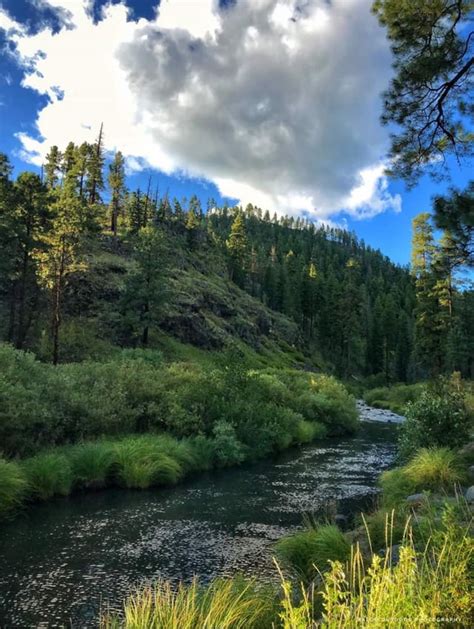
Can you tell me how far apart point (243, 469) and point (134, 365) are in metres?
8.82

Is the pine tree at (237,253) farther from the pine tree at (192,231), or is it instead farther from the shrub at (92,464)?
the shrub at (92,464)

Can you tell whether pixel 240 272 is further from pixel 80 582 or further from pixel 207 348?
pixel 80 582

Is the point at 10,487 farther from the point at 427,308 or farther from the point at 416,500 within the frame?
the point at 427,308

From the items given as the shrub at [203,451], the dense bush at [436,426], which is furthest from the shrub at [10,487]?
the dense bush at [436,426]

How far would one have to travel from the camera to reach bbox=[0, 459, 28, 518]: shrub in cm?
1398

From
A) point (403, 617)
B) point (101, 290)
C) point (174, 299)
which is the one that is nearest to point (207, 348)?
point (174, 299)

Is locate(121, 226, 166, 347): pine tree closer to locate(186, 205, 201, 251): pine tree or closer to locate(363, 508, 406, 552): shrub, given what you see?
locate(363, 508, 406, 552): shrub

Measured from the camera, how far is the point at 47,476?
16.2 meters

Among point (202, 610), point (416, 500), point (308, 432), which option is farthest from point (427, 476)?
point (308, 432)

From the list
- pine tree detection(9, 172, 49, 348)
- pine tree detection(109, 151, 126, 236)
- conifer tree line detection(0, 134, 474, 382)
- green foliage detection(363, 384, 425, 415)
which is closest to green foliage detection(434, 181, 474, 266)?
conifer tree line detection(0, 134, 474, 382)

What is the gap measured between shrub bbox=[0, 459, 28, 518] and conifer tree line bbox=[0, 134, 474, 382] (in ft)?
47.8

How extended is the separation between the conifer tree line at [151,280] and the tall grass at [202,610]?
422 inches

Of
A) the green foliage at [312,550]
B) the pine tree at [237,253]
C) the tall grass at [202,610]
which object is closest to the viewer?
the tall grass at [202,610]

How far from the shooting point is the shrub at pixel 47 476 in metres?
15.9
